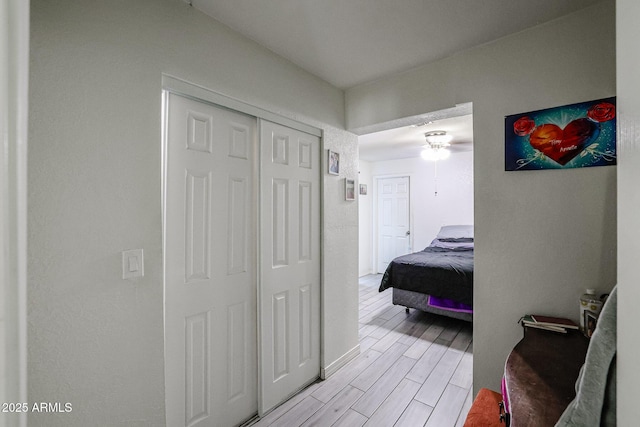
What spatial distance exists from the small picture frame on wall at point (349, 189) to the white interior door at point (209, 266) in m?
0.92

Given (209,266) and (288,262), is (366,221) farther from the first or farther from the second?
(209,266)

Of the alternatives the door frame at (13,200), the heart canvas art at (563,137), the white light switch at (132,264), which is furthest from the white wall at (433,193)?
the door frame at (13,200)

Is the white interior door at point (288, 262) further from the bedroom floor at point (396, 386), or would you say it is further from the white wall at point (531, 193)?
the white wall at point (531, 193)

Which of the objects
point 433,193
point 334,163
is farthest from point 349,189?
point 433,193

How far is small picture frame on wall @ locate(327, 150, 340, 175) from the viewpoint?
226 cm

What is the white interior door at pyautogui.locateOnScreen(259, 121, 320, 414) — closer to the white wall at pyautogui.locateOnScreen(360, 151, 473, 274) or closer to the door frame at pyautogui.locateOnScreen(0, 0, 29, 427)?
the door frame at pyautogui.locateOnScreen(0, 0, 29, 427)

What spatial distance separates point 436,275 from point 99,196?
3160 millimetres

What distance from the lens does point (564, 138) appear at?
4.84 ft

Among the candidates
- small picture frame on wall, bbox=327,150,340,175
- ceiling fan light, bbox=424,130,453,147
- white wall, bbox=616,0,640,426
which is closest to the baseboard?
small picture frame on wall, bbox=327,150,340,175

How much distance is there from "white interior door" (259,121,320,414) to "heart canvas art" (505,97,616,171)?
1322 mm

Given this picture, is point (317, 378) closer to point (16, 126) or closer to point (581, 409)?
point (581, 409)

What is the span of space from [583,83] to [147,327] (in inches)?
97.8

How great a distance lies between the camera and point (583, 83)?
4.68 ft

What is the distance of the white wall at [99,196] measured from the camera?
1007mm
